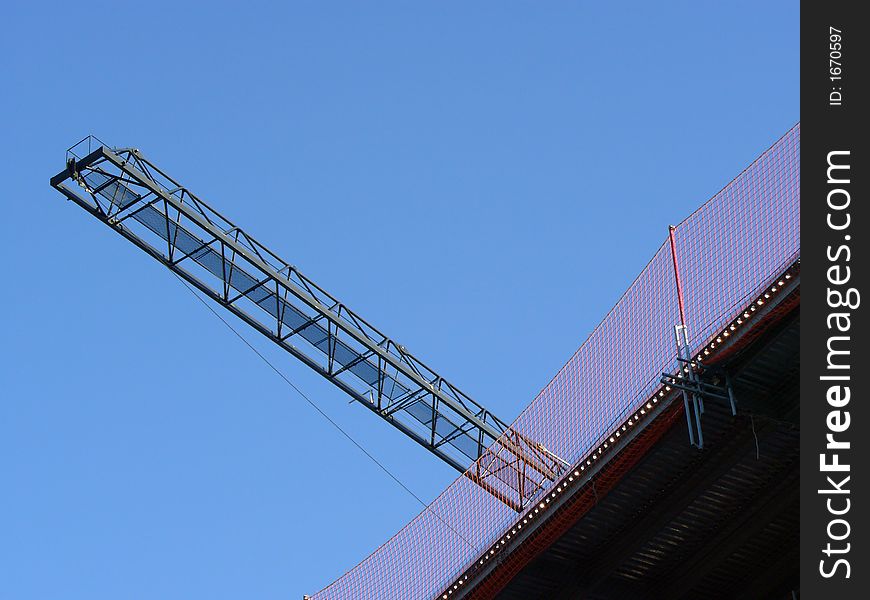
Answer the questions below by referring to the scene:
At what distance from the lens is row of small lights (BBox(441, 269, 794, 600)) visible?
23.1m
